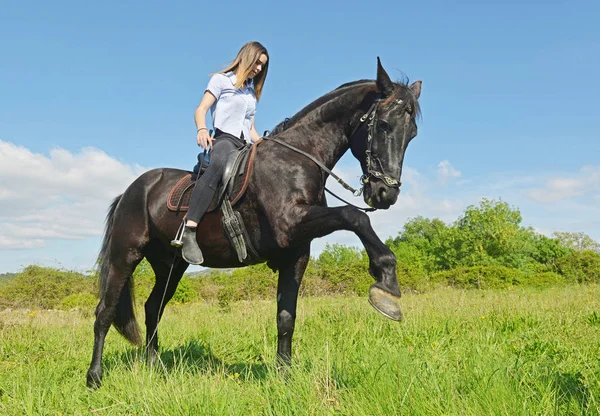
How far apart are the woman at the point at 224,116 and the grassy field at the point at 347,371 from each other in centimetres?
142

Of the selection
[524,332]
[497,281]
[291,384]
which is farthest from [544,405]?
[497,281]

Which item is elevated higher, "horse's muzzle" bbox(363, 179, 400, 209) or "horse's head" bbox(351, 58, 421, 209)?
"horse's head" bbox(351, 58, 421, 209)

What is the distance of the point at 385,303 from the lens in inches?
126

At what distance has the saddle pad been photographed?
4.52m

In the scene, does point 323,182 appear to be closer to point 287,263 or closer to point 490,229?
point 287,263

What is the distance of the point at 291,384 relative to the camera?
351cm

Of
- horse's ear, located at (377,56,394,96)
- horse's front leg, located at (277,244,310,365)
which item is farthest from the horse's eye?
horse's front leg, located at (277,244,310,365)

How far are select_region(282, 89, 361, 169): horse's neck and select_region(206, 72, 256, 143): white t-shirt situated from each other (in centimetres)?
60

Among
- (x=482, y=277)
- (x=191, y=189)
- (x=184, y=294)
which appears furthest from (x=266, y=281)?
(x=191, y=189)

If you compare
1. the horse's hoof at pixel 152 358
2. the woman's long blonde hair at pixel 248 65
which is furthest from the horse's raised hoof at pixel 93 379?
the woman's long blonde hair at pixel 248 65

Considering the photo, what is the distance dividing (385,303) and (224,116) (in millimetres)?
2743

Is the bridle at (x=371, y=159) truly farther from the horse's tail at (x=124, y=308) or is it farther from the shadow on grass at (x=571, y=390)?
the horse's tail at (x=124, y=308)

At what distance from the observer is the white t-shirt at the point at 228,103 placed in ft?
16.1

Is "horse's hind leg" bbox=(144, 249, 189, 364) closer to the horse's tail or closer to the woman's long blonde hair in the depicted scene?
the horse's tail
